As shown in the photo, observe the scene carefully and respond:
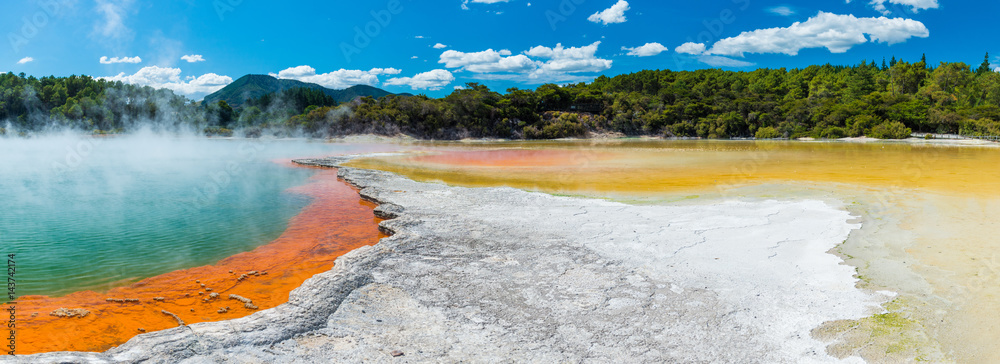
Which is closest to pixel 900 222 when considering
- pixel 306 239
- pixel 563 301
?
pixel 563 301

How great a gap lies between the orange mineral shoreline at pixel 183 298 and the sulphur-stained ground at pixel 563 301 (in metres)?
1.04

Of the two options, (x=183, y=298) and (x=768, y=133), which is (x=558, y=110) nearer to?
(x=768, y=133)

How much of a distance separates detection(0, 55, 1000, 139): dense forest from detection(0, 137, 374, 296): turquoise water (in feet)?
144

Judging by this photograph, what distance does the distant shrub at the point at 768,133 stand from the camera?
61188 millimetres

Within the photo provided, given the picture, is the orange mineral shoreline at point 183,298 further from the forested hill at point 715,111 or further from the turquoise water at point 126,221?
the forested hill at point 715,111

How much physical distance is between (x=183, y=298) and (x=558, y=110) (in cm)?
7383

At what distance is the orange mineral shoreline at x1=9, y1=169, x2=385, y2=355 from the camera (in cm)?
510

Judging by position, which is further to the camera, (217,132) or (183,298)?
(217,132)

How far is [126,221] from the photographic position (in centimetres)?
1046

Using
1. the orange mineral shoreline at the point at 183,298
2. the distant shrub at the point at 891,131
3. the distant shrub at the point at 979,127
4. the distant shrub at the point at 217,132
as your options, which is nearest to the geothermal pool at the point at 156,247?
the orange mineral shoreline at the point at 183,298

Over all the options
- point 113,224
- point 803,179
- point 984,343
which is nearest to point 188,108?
point 113,224

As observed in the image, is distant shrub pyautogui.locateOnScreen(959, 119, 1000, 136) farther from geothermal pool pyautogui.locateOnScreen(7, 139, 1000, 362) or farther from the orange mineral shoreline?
the orange mineral shoreline

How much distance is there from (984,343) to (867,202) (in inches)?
298

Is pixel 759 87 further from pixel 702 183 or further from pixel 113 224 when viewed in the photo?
pixel 113 224
